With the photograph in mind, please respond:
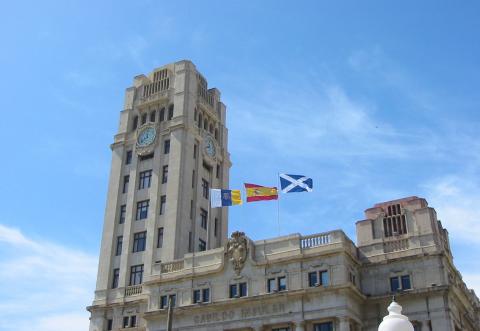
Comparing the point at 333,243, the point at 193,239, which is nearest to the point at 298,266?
the point at 333,243

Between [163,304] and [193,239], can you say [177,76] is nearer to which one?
[193,239]

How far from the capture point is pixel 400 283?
5709 cm

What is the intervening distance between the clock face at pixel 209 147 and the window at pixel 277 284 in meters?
27.9

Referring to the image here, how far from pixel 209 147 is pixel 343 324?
36.8 m

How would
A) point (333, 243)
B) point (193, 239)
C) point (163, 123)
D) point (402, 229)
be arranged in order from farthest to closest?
1. point (163, 123)
2. point (193, 239)
3. point (402, 229)
4. point (333, 243)

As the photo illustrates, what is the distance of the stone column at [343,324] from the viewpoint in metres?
53.0

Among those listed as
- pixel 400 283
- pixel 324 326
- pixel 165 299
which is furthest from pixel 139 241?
pixel 400 283

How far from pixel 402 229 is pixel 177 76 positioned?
38993 mm

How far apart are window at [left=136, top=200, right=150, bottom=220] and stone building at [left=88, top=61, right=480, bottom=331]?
0.18 m

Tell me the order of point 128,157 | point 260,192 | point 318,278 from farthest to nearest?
point 128,157 < point 260,192 < point 318,278

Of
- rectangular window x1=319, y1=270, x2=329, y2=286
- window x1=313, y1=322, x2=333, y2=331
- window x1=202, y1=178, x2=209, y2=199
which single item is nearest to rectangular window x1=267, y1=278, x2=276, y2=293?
rectangular window x1=319, y1=270, x2=329, y2=286

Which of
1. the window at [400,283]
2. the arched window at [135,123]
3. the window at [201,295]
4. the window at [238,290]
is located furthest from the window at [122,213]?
the window at [400,283]

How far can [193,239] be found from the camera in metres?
73.4

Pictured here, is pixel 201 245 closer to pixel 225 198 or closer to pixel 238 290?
pixel 225 198
